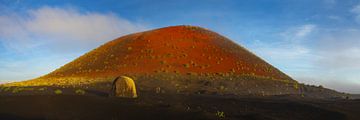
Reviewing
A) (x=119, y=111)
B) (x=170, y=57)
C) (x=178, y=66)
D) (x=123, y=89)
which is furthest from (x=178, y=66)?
(x=119, y=111)

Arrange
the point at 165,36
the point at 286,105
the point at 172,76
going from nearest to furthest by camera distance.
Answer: the point at 286,105, the point at 172,76, the point at 165,36

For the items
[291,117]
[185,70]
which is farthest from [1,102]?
[185,70]

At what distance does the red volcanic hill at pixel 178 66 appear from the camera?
47181 millimetres

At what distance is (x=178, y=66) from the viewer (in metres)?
57.2

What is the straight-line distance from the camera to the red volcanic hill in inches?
1858

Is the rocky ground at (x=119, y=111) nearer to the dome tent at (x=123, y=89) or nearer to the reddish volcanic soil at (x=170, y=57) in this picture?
the dome tent at (x=123, y=89)

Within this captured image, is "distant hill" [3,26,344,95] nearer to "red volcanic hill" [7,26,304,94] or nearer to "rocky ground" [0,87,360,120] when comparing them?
"red volcanic hill" [7,26,304,94]

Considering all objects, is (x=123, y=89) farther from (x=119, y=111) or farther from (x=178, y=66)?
(x=178, y=66)

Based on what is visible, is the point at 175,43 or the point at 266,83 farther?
the point at 175,43

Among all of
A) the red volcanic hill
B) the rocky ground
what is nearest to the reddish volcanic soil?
the red volcanic hill

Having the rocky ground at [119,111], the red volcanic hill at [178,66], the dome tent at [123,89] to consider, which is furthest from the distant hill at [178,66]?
the rocky ground at [119,111]

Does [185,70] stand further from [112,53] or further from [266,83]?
[112,53]

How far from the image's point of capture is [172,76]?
164ft

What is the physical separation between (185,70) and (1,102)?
118 feet
